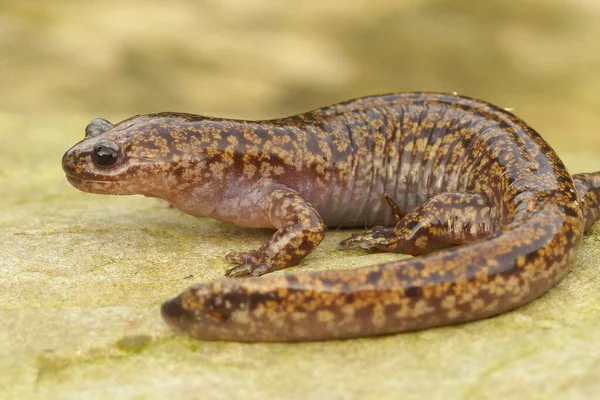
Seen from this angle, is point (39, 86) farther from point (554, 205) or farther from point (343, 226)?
point (554, 205)

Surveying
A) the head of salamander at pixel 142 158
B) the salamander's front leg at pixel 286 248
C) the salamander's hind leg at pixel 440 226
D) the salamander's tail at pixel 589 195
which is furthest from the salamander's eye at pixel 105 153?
the salamander's tail at pixel 589 195

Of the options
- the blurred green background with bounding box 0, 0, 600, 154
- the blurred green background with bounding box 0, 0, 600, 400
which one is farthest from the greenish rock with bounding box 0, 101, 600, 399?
the blurred green background with bounding box 0, 0, 600, 154

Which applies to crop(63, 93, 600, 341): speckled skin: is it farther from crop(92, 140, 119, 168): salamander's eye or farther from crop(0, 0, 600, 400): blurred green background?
crop(0, 0, 600, 400): blurred green background

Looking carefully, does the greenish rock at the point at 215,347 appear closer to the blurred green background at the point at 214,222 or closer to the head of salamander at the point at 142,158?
the blurred green background at the point at 214,222

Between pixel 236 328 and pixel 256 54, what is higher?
pixel 256 54

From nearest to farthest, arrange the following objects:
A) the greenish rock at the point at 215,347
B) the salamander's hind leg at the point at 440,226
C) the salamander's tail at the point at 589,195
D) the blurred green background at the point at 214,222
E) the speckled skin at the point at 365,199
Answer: the greenish rock at the point at 215,347 < the blurred green background at the point at 214,222 < the speckled skin at the point at 365,199 < the salamander's hind leg at the point at 440,226 < the salamander's tail at the point at 589,195

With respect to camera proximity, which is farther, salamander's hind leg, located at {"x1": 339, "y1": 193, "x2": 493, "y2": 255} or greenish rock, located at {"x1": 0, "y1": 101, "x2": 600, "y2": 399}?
salamander's hind leg, located at {"x1": 339, "y1": 193, "x2": 493, "y2": 255}

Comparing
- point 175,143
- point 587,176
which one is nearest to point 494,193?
point 587,176
